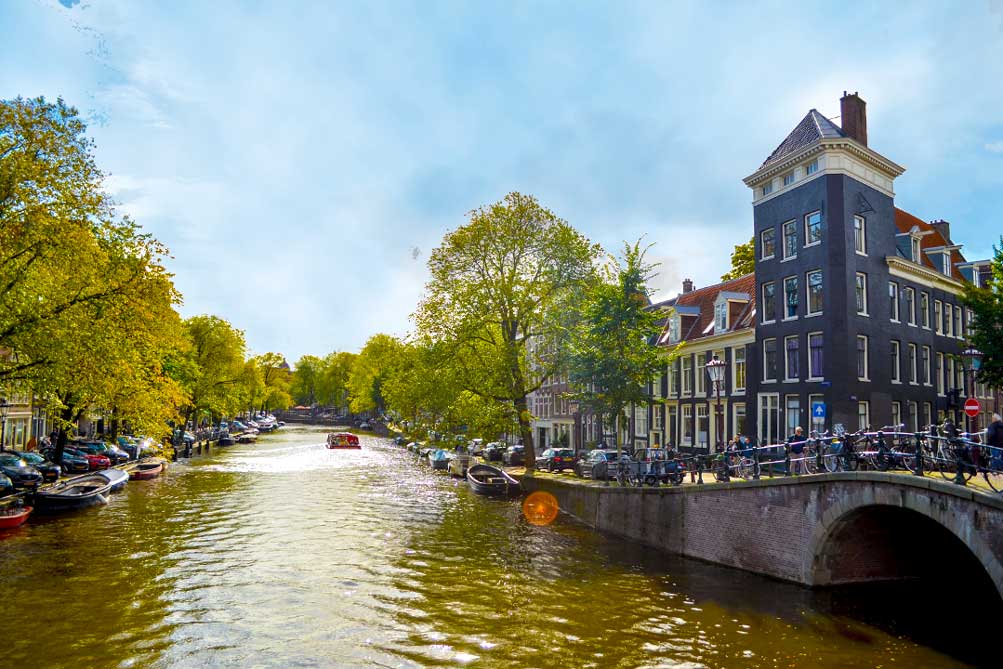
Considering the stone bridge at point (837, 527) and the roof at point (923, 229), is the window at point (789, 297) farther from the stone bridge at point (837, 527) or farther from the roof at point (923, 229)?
the stone bridge at point (837, 527)

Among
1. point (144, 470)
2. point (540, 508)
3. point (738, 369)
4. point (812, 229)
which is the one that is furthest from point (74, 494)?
point (812, 229)

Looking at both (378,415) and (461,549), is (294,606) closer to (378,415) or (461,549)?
(461,549)

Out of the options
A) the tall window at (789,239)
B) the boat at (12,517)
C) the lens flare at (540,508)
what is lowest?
the lens flare at (540,508)

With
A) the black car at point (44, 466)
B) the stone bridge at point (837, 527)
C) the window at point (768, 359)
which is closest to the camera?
the stone bridge at point (837, 527)

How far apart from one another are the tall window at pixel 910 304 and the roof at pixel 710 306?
783 centimetres

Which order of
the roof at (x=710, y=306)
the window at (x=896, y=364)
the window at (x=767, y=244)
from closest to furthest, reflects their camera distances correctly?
the window at (x=896, y=364) < the window at (x=767, y=244) < the roof at (x=710, y=306)

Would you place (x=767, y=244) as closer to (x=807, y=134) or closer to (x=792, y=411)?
(x=807, y=134)

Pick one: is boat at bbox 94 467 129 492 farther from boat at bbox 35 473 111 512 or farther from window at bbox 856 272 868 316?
window at bbox 856 272 868 316

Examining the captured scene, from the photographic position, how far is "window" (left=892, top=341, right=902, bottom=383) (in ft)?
117

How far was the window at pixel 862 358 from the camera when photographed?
110ft

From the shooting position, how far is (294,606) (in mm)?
18609

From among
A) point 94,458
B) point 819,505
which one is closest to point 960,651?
point 819,505

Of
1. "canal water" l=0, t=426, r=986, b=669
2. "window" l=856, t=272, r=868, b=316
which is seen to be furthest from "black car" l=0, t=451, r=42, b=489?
"window" l=856, t=272, r=868, b=316

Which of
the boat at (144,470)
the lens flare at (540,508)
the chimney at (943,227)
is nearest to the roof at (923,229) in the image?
the chimney at (943,227)
